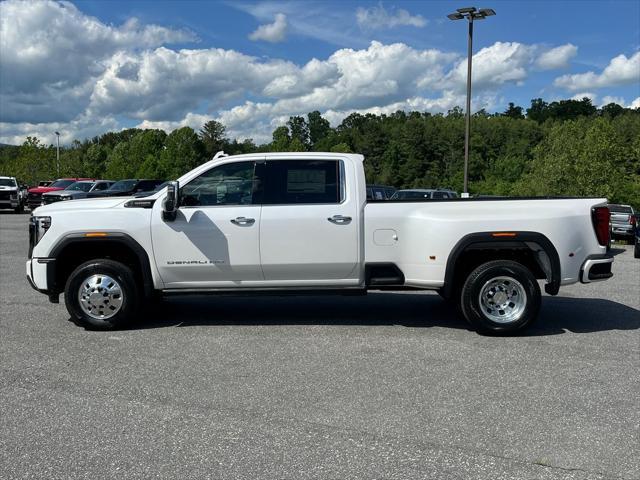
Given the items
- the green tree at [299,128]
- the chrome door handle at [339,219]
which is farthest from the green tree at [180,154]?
the chrome door handle at [339,219]

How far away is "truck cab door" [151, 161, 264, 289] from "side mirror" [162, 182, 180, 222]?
0.18 feet

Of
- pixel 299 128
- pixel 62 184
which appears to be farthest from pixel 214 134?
pixel 62 184

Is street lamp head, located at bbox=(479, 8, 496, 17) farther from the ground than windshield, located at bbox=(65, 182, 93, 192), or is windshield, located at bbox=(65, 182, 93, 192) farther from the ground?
street lamp head, located at bbox=(479, 8, 496, 17)

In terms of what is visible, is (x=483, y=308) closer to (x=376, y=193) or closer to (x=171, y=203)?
(x=171, y=203)

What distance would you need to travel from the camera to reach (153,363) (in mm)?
5719

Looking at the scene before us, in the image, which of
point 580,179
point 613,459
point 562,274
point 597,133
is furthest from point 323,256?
point 597,133

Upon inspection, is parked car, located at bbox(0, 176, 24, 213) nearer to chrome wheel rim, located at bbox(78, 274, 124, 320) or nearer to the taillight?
chrome wheel rim, located at bbox(78, 274, 124, 320)

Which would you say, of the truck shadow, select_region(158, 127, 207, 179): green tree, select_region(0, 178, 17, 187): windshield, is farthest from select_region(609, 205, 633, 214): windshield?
select_region(158, 127, 207, 179): green tree

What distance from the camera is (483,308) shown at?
6770 millimetres

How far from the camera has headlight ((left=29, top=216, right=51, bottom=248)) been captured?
6.95m

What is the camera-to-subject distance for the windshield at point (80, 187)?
104 ft

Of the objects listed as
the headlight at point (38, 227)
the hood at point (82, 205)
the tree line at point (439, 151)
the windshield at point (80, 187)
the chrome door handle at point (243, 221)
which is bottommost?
the headlight at point (38, 227)

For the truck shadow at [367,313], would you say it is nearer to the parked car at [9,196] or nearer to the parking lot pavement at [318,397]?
the parking lot pavement at [318,397]

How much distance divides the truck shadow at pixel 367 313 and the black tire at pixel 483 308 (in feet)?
0.91
